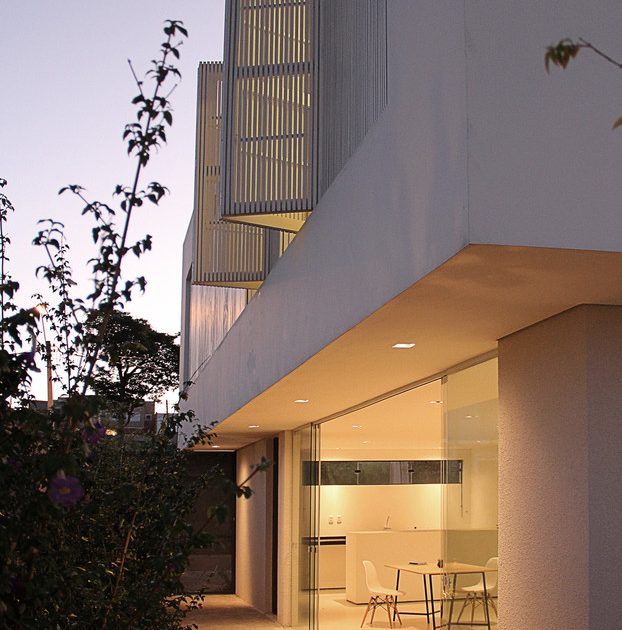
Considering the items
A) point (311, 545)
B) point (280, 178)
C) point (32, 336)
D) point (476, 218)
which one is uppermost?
point (280, 178)

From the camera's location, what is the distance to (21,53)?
24.2 ft

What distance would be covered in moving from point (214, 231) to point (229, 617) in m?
8.14

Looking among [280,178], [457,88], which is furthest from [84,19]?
[457,88]

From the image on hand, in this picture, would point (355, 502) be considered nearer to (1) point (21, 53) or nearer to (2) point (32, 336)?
(1) point (21, 53)

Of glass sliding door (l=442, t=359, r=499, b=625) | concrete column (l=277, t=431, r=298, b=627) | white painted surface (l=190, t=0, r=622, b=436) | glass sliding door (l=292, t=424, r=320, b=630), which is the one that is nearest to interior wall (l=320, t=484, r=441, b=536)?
concrete column (l=277, t=431, r=298, b=627)

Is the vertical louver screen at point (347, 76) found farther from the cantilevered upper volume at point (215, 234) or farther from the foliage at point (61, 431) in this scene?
the foliage at point (61, 431)

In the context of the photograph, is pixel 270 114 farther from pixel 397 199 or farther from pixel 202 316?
pixel 202 316

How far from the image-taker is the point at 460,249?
3730 mm

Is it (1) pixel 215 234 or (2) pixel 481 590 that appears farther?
(1) pixel 215 234

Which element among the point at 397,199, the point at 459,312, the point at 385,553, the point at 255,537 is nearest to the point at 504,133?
the point at 397,199

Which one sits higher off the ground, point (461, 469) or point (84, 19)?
point (84, 19)

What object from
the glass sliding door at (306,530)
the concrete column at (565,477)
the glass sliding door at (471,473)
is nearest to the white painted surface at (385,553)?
the glass sliding door at (306,530)

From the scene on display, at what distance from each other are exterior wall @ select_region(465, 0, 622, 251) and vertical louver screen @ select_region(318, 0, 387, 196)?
1.65 m

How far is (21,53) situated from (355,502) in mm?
15448
